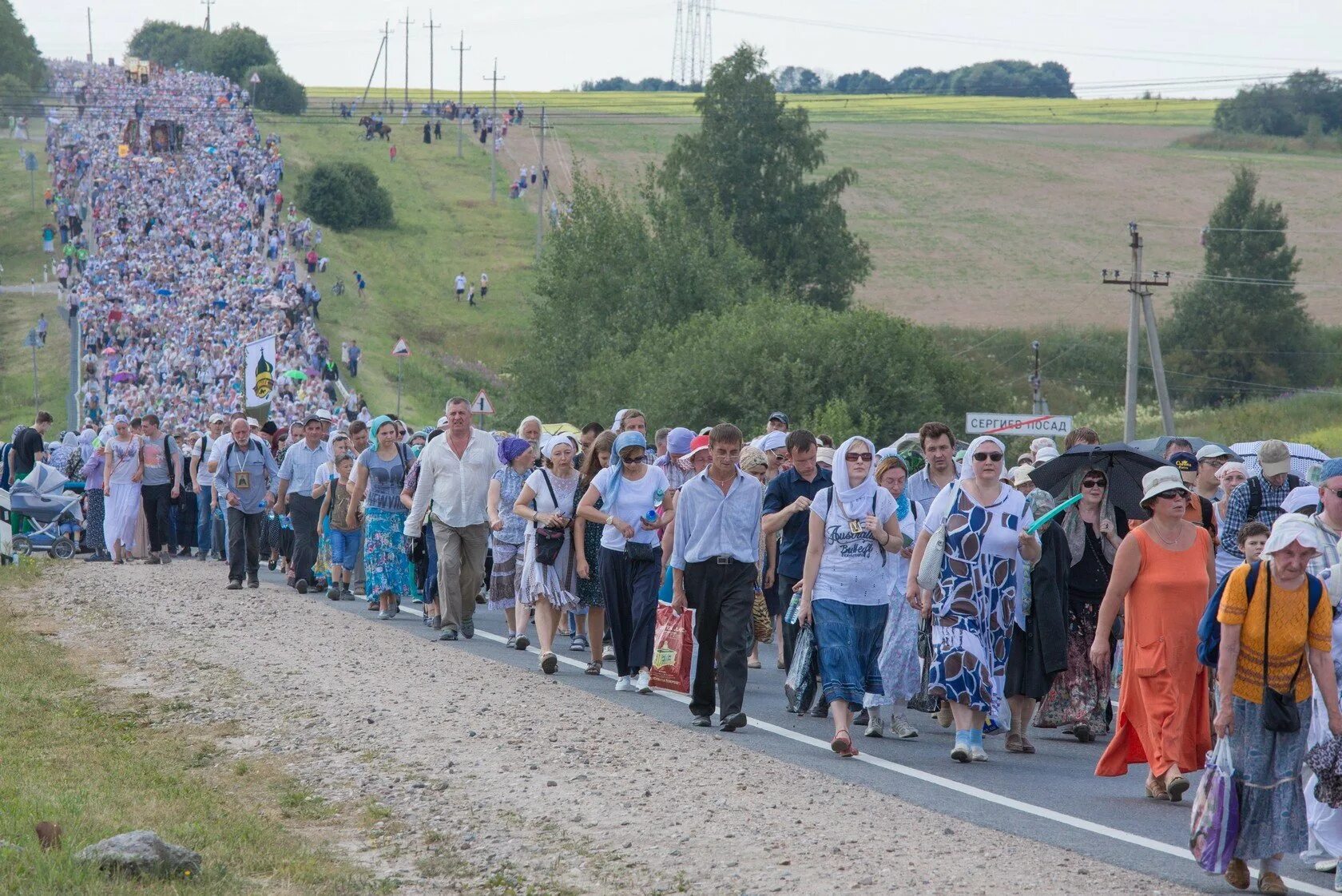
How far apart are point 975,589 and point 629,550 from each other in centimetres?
320

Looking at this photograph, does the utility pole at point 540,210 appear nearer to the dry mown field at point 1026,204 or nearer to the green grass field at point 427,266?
the green grass field at point 427,266

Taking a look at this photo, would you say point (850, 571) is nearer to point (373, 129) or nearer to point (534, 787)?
point (534, 787)

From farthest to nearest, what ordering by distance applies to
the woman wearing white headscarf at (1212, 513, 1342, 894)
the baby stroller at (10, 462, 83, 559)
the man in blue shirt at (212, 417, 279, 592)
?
the baby stroller at (10, 462, 83, 559)
the man in blue shirt at (212, 417, 279, 592)
the woman wearing white headscarf at (1212, 513, 1342, 894)

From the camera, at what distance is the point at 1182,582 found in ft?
30.9

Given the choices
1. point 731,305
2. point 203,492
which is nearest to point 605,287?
point 731,305

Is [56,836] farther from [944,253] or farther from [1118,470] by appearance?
[944,253]

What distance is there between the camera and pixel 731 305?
56.2 m

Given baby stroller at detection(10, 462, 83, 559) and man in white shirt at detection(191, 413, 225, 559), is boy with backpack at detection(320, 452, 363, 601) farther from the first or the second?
baby stroller at detection(10, 462, 83, 559)

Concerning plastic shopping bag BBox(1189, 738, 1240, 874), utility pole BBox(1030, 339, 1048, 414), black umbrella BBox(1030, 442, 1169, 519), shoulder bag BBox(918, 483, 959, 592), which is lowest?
utility pole BBox(1030, 339, 1048, 414)

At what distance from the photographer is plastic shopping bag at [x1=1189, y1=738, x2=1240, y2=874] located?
7.45 m

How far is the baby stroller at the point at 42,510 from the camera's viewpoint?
25547mm

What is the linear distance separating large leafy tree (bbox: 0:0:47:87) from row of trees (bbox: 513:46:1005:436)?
97174 millimetres

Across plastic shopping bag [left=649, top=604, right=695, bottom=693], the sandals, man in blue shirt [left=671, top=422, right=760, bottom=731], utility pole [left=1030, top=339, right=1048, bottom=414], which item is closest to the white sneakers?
plastic shopping bag [left=649, top=604, right=695, bottom=693]

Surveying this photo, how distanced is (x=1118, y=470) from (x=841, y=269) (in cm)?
6281
